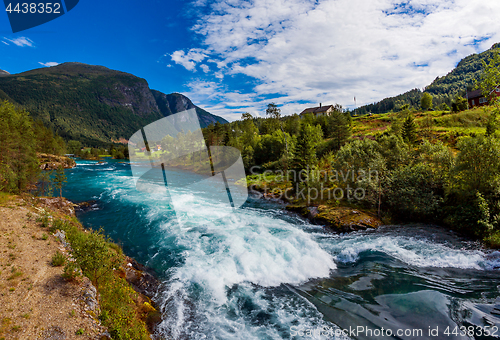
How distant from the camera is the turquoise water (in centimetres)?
992

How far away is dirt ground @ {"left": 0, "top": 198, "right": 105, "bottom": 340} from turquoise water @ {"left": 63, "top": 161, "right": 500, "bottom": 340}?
11.6ft

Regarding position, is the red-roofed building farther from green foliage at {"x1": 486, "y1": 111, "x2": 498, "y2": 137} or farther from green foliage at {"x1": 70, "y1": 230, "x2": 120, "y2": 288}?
green foliage at {"x1": 70, "y1": 230, "x2": 120, "y2": 288}

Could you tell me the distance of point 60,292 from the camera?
8898 millimetres

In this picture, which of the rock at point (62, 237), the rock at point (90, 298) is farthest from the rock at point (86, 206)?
the rock at point (90, 298)

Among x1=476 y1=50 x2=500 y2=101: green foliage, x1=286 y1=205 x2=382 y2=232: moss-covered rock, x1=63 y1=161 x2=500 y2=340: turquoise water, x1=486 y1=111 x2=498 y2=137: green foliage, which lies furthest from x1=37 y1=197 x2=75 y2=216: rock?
x1=486 y1=111 x2=498 y2=137: green foliage

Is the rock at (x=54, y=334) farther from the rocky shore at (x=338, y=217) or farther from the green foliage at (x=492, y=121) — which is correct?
the green foliage at (x=492, y=121)

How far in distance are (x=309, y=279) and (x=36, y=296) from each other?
13.4 metres

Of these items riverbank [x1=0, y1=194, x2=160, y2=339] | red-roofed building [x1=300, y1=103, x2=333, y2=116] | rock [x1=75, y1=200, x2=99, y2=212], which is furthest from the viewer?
red-roofed building [x1=300, y1=103, x2=333, y2=116]

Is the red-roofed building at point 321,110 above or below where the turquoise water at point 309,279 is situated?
above

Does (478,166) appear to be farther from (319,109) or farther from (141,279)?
(319,109)

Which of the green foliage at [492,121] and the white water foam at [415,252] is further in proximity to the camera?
the white water foam at [415,252]

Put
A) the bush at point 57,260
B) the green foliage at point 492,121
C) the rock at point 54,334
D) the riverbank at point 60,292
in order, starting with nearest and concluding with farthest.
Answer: the rock at point 54,334
the riverbank at point 60,292
the bush at point 57,260
the green foliage at point 492,121

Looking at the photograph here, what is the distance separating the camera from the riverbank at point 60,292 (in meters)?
7.46

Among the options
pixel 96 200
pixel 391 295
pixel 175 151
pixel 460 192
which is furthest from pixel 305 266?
pixel 175 151
